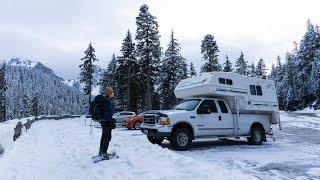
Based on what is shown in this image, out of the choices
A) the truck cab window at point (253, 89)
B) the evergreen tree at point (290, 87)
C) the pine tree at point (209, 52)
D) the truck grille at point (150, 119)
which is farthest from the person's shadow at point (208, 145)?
the evergreen tree at point (290, 87)

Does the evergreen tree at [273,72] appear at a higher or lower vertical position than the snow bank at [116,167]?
higher

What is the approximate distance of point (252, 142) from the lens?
17.3m

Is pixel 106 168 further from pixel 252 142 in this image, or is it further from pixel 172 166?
pixel 252 142

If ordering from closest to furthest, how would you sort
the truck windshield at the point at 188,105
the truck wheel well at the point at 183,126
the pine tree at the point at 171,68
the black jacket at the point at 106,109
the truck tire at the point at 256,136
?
1. the black jacket at the point at 106,109
2. the truck wheel well at the point at 183,126
3. the truck windshield at the point at 188,105
4. the truck tire at the point at 256,136
5. the pine tree at the point at 171,68

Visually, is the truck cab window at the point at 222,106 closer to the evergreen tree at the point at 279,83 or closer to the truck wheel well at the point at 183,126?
the truck wheel well at the point at 183,126

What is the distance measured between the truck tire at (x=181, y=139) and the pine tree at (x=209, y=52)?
166 ft

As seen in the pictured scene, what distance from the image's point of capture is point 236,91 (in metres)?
17.0

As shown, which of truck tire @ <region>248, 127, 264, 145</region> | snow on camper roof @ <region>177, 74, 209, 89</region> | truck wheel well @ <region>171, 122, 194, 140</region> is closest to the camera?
truck wheel well @ <region>171, 122, 194, 140</region>

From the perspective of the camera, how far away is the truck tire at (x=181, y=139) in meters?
14.6

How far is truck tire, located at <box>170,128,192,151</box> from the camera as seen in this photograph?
48.0 feet

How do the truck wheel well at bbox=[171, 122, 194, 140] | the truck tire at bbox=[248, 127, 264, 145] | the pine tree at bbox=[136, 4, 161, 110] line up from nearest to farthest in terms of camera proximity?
the truck wheel well at bbox=[171, 122, 194, 140], the truck tire at bbox=[248, 127, 264, 145], the pine tree at bbox=[136, 4, 161, 110]

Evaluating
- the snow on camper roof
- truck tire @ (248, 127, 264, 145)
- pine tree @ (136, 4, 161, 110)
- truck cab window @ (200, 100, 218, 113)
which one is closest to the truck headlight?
truck cab window @ (200, 100, 218, 113)

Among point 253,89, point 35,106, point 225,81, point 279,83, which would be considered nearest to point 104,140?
point 225,81

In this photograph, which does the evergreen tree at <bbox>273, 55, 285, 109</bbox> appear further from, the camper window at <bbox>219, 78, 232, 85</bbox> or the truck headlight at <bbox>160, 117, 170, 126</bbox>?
the truck headlight at <bbox>160, 117, 170, 126</bbox>
